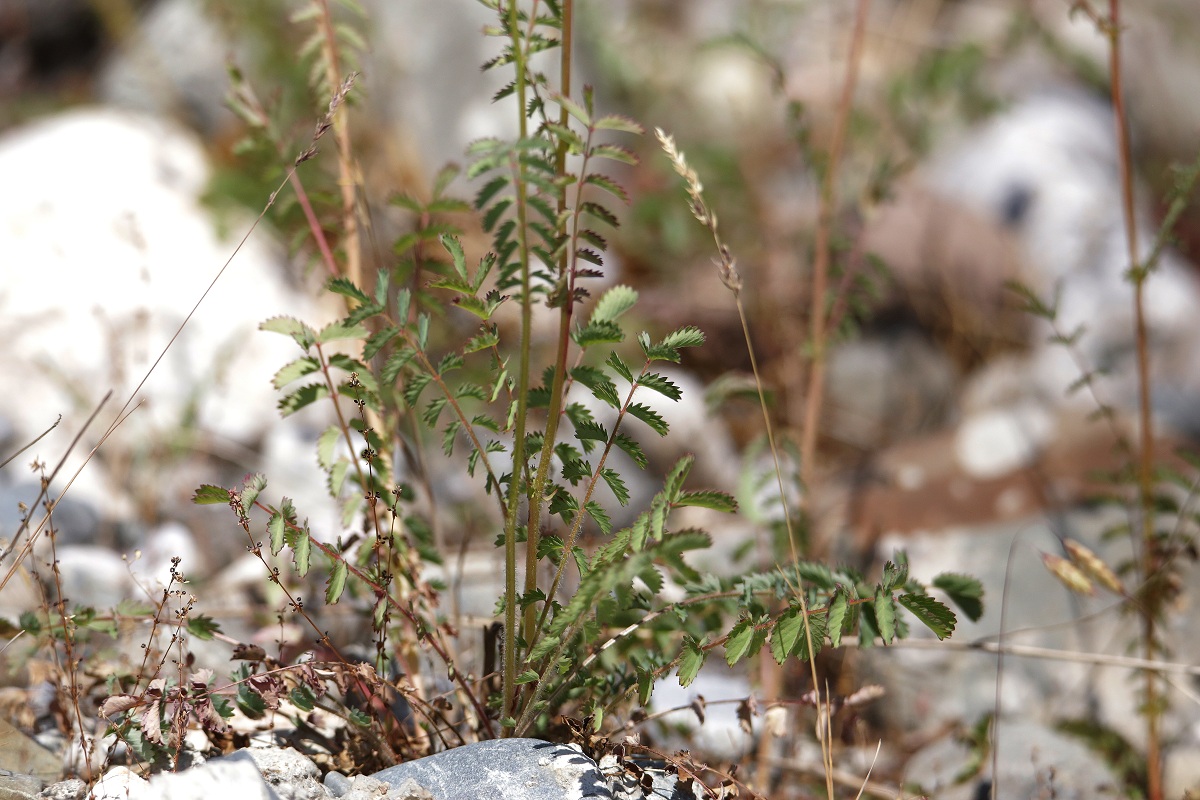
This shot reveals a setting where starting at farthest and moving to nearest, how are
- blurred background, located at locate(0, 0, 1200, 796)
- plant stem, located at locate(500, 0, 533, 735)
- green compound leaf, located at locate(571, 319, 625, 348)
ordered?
1. blurred background, located at locate(0, 0, 1200, 796)
2. green compound leaf, located at locate(571, 319, 625, 348)
3. plant stem, located at locate(500, 0, 533, 735)

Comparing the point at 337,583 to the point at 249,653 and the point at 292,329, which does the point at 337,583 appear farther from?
the point at 292,329

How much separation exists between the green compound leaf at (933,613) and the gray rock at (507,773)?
1.77ft

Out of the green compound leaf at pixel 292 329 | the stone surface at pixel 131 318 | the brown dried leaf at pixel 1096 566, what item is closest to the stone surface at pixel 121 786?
the green compound leaf at pixel 292 329

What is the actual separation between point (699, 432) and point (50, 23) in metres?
4.56

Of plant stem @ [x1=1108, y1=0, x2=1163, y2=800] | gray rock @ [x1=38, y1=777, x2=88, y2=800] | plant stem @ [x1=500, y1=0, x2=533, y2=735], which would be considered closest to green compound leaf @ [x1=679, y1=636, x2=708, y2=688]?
plant stem @ [x1=500, y1=0, x2=533, y2=735]

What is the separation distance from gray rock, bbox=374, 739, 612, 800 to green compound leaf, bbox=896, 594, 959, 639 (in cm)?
54

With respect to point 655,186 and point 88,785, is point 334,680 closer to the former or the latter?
point 88,785

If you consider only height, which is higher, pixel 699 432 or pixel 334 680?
pixel 699 432

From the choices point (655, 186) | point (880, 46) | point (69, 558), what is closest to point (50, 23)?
point (655, 186)

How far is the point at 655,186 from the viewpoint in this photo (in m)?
5.44

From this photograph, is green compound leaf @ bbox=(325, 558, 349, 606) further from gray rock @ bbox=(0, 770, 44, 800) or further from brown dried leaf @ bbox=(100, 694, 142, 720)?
gray rock @ bbox=(0, 770, 44, 800)

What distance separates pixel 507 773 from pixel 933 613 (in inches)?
26.9

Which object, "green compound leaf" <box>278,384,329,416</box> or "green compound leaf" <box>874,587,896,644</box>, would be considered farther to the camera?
"green compound leaf" <box>278,384,329,416</box>

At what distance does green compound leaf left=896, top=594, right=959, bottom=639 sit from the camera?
57.2 inches
